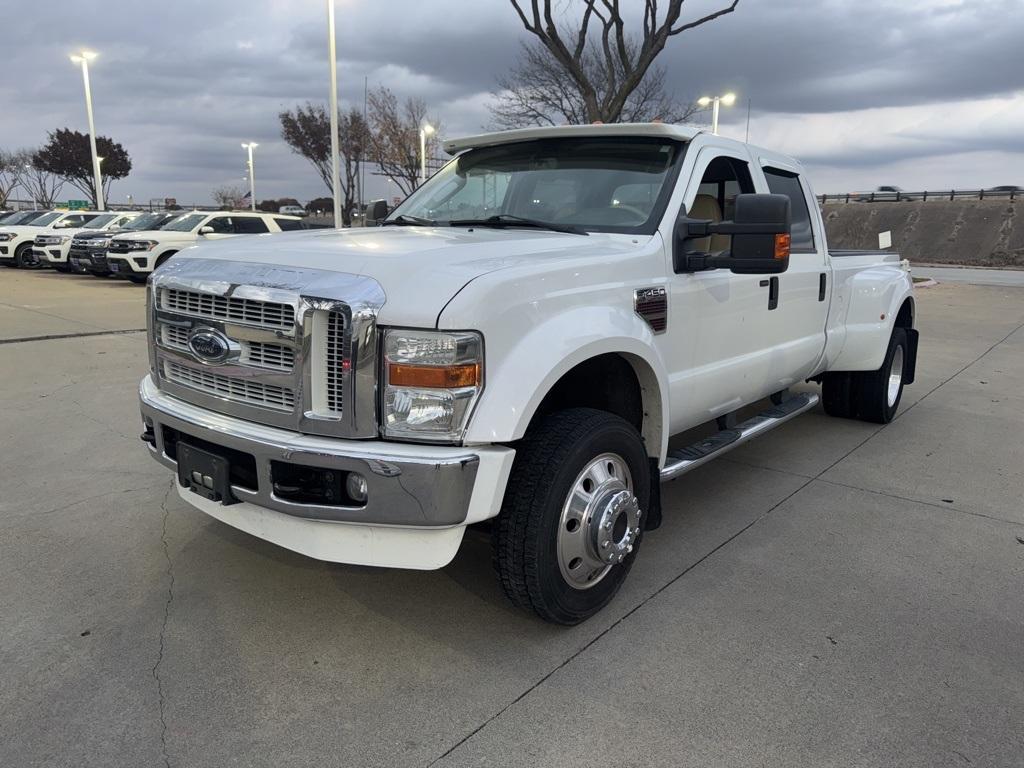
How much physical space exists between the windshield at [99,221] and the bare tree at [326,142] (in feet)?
59.4

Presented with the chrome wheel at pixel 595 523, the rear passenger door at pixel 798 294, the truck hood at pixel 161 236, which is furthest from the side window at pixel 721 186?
the truck hood at pixel 161 236

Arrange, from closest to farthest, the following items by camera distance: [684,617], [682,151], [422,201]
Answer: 1. [684,617]
2. [682,151]
3. [422,201]

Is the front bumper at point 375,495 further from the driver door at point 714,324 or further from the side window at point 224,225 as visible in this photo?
the side window at point 224,225

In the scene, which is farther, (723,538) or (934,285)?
(934,285)

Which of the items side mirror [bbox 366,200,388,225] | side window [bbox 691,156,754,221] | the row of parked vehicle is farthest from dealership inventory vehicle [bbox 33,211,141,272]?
side window [bbox 691,156,754,221]

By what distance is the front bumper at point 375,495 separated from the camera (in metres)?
2.37

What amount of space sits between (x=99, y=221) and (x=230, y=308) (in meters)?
22.4

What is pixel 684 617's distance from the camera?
10.0ft

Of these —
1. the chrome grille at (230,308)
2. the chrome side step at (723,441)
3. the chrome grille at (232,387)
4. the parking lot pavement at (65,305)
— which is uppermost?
the chrome grille at (230,308)

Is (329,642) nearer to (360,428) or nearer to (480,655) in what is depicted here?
(480,655)

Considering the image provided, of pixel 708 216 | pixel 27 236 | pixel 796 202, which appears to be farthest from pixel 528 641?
pixel 27 236

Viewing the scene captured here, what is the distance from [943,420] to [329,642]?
17.8 feet

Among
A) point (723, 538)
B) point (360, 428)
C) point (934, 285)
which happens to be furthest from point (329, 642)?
point (934, 285)

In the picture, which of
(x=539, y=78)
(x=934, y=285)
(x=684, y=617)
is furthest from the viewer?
(x=539, y=78)
